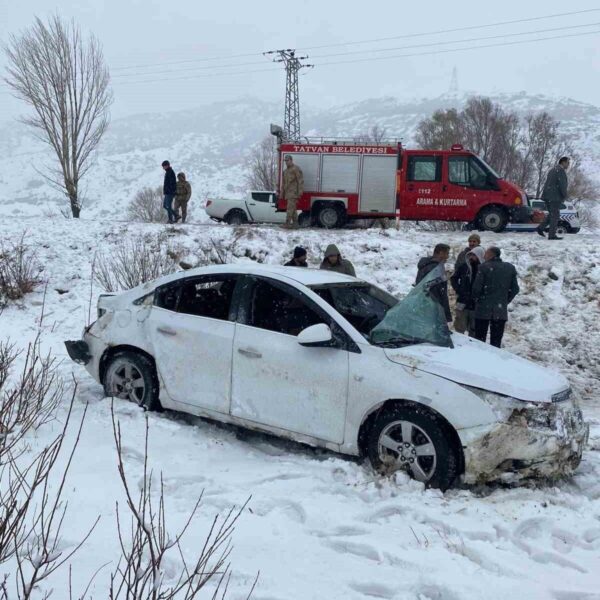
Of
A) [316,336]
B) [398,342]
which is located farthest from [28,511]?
[398,342]

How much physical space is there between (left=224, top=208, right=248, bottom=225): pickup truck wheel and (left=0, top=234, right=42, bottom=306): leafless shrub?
8819 mm

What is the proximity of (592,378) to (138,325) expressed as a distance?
6610 mm

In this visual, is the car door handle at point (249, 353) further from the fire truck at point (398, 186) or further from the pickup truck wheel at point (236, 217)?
the pickup truck wheel at point (236, 217)

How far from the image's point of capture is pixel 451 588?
2.92 metres

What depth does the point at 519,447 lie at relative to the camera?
3988 mm

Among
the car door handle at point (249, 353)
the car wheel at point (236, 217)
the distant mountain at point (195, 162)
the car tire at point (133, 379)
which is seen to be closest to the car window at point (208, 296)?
the car door handle at point (249, 353)

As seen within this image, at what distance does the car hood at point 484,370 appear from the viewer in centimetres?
409

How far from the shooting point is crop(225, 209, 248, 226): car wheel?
792 inches

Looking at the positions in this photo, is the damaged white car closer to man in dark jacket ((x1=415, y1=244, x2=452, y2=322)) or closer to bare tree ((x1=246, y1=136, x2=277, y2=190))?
man in dark jacket ((x1=415, y1=244, x2=452, y2=322))

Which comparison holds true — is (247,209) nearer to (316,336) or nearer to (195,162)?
(316,336)

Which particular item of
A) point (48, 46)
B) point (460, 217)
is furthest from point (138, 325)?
point (48, 46)

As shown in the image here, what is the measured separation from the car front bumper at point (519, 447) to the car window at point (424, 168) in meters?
11.9

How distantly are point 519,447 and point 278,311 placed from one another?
2025mm

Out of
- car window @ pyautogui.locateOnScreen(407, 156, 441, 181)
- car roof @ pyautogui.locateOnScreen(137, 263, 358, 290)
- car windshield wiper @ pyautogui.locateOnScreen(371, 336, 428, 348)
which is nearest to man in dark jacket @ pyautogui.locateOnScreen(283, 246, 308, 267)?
car roof @ pyautogui.locateOnScreen(137, 263, 358, 290)
